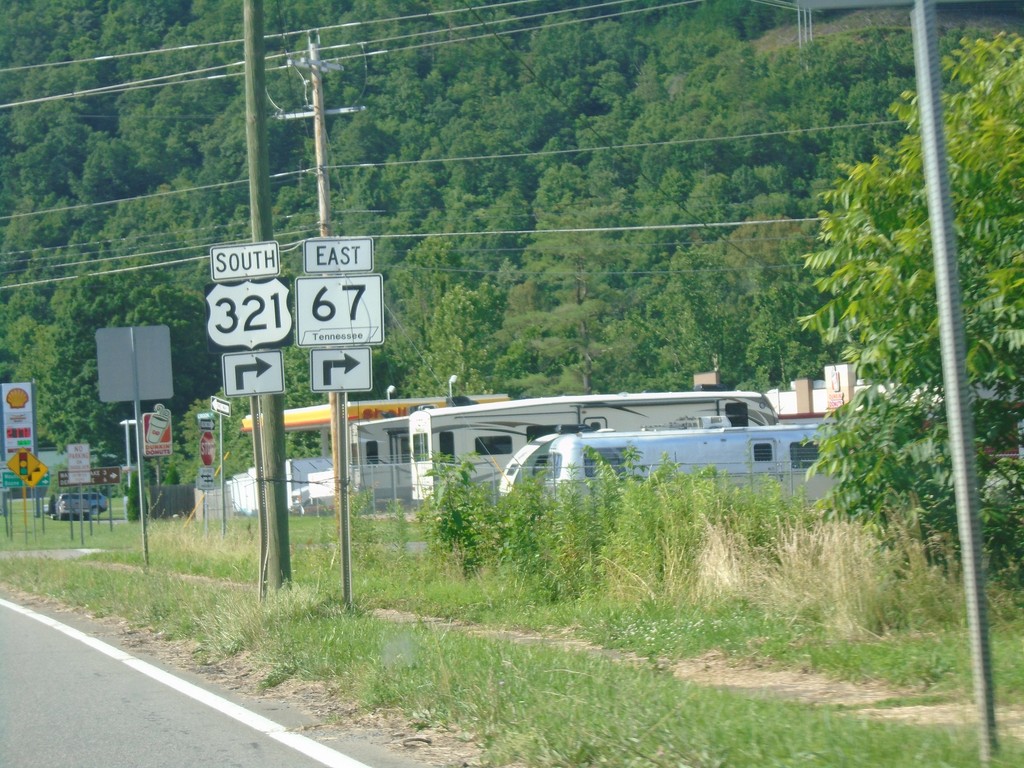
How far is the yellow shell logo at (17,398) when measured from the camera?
3734 cm

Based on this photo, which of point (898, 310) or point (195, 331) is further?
point (195, 331)

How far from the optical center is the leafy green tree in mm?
10555

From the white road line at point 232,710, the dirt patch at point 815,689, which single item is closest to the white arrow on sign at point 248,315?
the white road line at point 232,710

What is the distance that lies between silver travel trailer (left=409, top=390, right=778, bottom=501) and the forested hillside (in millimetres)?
10555

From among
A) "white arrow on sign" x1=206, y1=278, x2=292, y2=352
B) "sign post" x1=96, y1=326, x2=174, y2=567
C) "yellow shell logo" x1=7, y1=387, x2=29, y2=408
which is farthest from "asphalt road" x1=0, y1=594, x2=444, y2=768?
"yellow shell logo" x1=7, y1=387, x2=29, y2=408

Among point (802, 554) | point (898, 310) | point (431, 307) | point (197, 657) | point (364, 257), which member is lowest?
point (197, 657)

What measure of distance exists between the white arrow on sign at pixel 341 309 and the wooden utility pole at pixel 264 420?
1412mm

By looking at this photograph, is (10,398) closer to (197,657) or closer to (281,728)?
(197,657)

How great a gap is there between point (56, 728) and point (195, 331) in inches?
3230

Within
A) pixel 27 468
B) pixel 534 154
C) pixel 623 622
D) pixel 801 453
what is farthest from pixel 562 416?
pixel 534 154

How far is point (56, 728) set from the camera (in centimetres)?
852

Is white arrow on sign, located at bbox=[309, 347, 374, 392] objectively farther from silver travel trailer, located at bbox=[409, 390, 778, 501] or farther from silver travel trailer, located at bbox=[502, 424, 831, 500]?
silver travel trailer, located at bbox=[409, 390, 778, 501]

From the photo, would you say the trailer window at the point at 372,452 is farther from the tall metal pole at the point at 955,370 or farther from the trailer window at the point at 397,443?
the tall metal pole at the point at 955,370

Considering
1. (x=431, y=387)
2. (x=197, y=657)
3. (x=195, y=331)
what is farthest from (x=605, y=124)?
(x=197, y=657)
